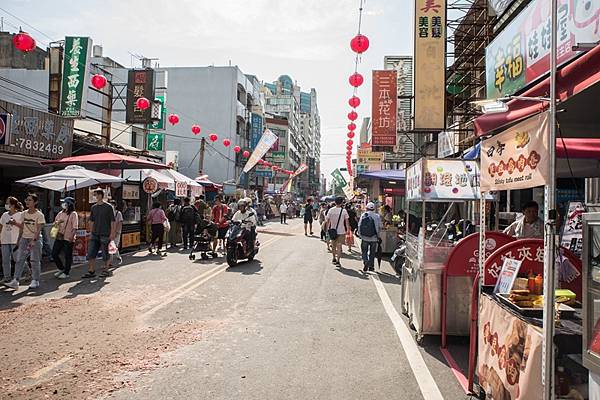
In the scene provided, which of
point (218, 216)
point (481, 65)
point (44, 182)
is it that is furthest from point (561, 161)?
point (44, 182)

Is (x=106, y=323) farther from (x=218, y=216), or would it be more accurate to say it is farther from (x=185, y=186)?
(x=185, y=186)

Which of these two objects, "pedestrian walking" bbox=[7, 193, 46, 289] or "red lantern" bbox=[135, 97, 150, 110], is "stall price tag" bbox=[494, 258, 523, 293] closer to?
"pedestrian walking" bbox=[7, 193, 46, 289]

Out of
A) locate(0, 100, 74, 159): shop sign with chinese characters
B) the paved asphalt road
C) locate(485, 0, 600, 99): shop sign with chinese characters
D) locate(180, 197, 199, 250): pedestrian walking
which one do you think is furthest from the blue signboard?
locate(485, 0, 600, 99): shop sign with chinese characters

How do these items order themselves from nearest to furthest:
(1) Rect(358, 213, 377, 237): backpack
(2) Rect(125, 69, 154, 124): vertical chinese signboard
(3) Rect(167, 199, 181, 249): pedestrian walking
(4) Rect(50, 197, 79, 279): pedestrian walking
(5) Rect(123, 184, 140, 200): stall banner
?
(4) Rect(50, 197, 79, 279): pedestrian walking
(1) Rect(358, 213, 377, 237): backpack
(3) Rect(167, 199, 181, 249): pedestrian walking
(5) Rect(123, 184, 140, 200): stall banner
(2) Rect(125, 69, 154, 124): vertical chinese signboard

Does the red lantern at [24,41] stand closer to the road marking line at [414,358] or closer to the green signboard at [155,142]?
the road marking line at [414,358]

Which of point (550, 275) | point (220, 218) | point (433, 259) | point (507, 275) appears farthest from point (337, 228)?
point (550, 275)

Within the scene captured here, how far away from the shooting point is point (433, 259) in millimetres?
6137

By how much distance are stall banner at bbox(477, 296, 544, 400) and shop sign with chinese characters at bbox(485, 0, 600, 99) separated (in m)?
3.11

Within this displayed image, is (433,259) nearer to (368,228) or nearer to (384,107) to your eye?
(368,228)

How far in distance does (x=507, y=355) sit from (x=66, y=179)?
1160 centimetres

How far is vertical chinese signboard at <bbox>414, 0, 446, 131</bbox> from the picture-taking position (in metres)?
13.7

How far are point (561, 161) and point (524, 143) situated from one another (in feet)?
13.8

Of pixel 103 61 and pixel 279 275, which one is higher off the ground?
pixel 103 61

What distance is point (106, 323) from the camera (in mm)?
6582
